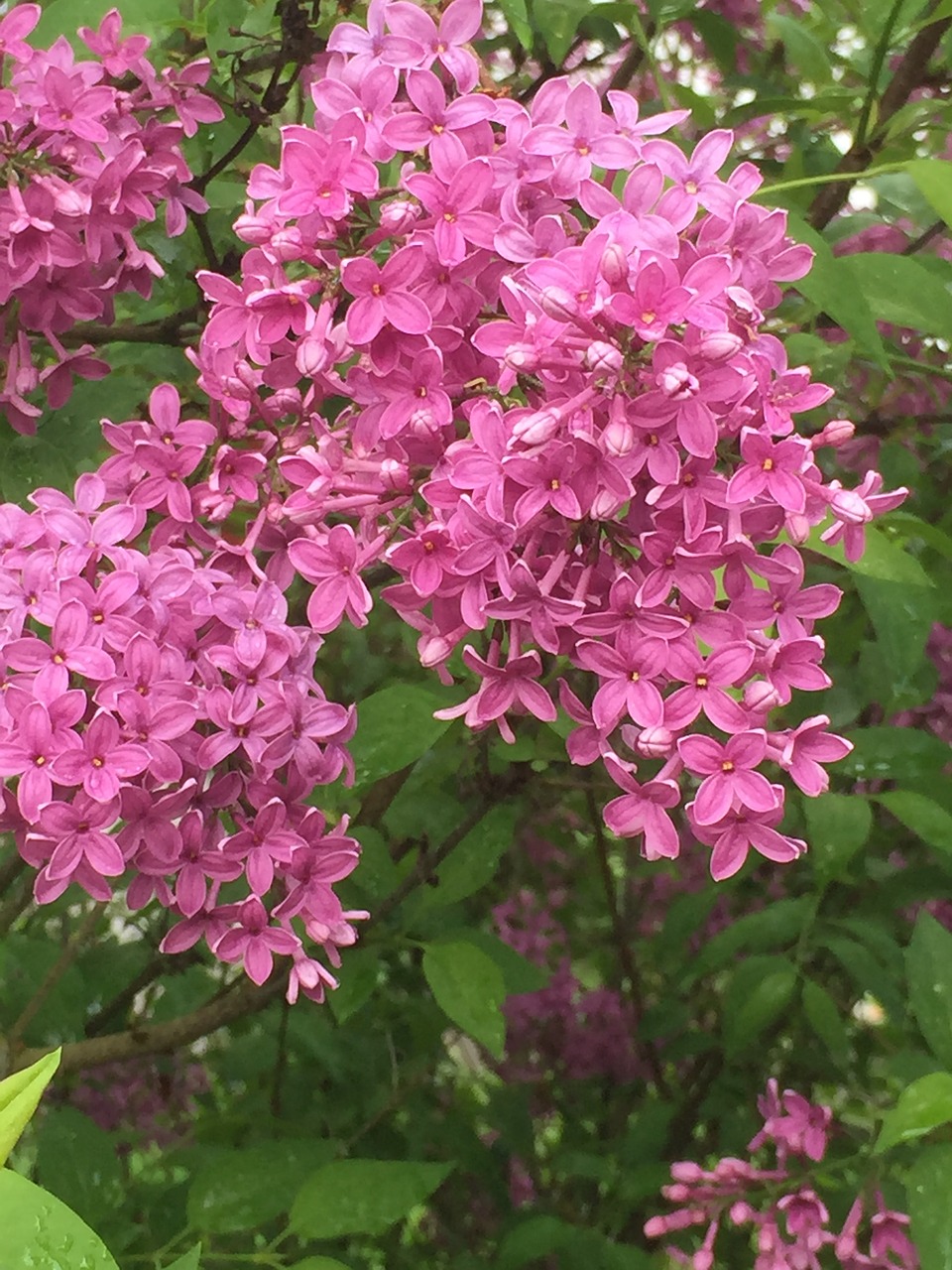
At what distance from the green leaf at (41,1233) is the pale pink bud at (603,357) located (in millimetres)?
376

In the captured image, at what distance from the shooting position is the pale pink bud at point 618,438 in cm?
55

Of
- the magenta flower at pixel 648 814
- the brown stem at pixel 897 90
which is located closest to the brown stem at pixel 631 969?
the brown stem at pixel 897 90

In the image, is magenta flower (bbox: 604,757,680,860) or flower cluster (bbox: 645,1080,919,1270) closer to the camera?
magenta flower (bbox: 604,757,680,860)

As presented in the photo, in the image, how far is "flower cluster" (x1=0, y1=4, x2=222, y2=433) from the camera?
0.81 m

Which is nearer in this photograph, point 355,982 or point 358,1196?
point 358,1196

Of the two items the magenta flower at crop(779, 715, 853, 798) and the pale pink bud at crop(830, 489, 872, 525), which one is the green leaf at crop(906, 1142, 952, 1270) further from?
the pale pink bud at crop(830, 489, 872, 525)

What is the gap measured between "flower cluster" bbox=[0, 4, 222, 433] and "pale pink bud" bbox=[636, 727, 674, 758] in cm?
50

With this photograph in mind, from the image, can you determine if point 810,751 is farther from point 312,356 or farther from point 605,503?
point 312,356

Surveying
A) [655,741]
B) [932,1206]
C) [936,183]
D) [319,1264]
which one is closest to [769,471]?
[655,741]

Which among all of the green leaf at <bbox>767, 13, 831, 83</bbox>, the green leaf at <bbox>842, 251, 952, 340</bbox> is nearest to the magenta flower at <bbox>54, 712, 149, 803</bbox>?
the green leaf at <bbox>842, 251, 952, 340</bbox>

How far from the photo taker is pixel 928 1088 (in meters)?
0.74

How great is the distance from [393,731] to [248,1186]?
1.29ft

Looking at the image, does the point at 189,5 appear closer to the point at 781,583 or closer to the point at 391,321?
the point at 391,321

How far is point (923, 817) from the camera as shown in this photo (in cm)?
106
